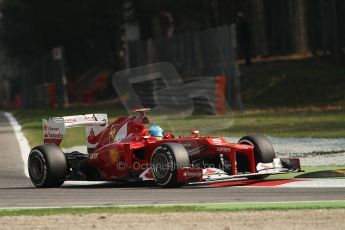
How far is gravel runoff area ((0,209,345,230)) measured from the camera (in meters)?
10.2

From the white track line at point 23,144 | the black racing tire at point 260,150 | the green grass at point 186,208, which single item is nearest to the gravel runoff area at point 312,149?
the white track line at point 23,144

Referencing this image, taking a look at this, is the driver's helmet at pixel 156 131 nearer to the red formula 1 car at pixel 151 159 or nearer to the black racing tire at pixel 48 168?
the red formula 1 car at pixel 151 159

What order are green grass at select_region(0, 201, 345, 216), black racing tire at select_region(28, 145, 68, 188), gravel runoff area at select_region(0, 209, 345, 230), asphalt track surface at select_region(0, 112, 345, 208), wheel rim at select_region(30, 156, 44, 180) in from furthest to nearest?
wheel rim at select_region(30, 156, 44, 180)
black racing tire at select_region(28, 145, 68, 188)
asphalt track surface at select_region(0, 112, 345, 208)
green grass at select_region(0, 201, 345, 216)
gravel runoff area at select_region(0, 209, 345, 230)

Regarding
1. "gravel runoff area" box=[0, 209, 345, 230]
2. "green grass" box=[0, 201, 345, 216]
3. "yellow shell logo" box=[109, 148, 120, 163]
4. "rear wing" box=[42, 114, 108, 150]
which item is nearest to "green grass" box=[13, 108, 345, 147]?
"rear wing" box=[42, 114, 108, 150]

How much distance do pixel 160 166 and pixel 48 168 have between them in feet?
5.80

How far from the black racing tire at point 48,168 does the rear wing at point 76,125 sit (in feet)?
2.23

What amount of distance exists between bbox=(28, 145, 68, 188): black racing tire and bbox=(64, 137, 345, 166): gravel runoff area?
4.31 m

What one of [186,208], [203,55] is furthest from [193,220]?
[203,55]

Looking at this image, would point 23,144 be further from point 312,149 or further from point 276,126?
point 312,149

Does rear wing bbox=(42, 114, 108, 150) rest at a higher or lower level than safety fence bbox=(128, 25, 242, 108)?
lower

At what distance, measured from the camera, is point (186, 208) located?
11.5m

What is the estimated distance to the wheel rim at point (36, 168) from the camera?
15195 millimetres

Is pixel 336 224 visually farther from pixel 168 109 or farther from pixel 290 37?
pixel 290 37

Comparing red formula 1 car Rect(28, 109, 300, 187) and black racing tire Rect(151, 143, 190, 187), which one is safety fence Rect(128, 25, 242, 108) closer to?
red formula 1 car Rect(28, 109, 300, 187)
